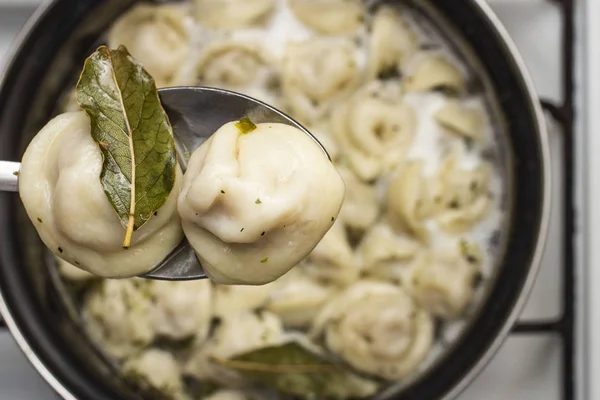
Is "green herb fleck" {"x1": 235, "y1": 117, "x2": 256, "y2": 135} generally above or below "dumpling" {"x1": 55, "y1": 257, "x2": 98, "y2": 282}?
above

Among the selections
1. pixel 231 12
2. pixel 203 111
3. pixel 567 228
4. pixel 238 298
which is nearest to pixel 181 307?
pixel 238 298

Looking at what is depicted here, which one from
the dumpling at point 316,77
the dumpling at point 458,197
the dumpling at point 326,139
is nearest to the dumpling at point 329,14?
the dumpling at point 316,77

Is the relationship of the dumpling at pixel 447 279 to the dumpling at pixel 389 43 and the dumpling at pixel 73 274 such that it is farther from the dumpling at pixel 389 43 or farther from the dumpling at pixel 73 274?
the dumpling at pixel 73 274

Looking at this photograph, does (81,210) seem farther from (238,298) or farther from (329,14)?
(329,14)

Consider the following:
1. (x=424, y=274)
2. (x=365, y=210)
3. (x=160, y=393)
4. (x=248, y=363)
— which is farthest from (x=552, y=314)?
(x=160, y=393)

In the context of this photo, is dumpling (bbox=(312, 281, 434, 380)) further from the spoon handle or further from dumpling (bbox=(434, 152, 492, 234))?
the spoon handle

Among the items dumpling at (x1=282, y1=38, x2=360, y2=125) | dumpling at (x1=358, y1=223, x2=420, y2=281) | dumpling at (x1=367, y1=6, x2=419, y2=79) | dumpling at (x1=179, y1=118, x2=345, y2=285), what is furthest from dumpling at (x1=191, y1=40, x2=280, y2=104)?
dumpling at (x1=179, y1=118, x2=345, y2=285)

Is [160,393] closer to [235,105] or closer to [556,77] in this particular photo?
[235,105]
